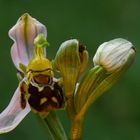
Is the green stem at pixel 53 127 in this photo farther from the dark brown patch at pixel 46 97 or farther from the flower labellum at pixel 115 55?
the flower labellum at pixel 115 55

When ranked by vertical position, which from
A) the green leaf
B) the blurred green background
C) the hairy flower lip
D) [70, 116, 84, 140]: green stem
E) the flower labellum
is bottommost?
the blurred green background

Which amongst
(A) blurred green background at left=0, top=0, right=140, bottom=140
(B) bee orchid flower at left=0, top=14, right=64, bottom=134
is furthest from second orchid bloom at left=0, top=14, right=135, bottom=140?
(A) blurred green background at left=0, top=0, right=140, bottom=140

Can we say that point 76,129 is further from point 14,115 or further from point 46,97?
point 14,115

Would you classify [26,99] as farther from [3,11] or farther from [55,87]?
[3,11]

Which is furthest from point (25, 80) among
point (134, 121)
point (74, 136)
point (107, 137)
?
point (134, 121)

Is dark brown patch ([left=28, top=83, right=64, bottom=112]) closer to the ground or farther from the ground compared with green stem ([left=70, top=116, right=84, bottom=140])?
farther from the ground

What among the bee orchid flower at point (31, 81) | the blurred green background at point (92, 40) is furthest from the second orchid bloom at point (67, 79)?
the blurred green background at point (92, 40)

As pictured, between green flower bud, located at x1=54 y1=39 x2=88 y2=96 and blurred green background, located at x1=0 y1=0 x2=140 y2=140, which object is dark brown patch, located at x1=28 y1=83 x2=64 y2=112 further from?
blurred green background, located at x1=0 y1=0 x2=140 y2=140
